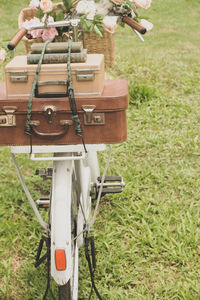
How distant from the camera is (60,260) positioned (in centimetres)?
181

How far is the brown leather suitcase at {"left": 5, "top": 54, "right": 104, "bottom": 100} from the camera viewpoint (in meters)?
1.58

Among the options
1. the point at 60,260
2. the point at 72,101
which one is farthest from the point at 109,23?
the point at 60,260

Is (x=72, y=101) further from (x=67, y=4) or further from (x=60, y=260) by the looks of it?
(x=60, y=260)

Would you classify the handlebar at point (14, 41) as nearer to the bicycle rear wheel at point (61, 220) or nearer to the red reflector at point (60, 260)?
the bicycle rear wheel at point (61, 220)

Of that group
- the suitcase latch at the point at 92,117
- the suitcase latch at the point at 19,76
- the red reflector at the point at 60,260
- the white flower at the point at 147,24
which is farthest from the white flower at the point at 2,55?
the red reflector at the point at 60,260

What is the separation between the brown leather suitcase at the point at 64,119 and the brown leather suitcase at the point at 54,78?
32 millimetres

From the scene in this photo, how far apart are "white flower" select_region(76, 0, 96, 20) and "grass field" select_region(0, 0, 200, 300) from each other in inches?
58.0

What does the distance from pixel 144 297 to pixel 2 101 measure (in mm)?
1366

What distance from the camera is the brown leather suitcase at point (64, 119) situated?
1.64 metres

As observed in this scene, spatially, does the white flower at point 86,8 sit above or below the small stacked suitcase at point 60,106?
above

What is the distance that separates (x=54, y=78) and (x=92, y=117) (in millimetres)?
219

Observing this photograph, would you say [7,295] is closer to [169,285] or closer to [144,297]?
[144,297]

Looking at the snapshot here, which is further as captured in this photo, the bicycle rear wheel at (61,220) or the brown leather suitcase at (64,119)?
the bicycle rear wheel at (61,220)

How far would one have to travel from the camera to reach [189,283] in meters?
2.37
